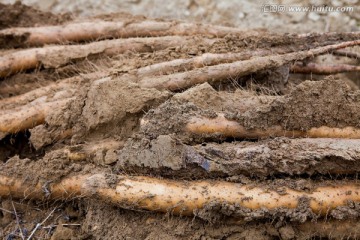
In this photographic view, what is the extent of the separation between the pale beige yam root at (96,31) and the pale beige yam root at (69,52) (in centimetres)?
15

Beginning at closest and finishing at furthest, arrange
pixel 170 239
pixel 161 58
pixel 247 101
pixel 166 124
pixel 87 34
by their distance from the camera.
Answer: pixel 170 239 < pixel 166 124 < pixel 247 101 < pixel 161 58 < pixel 87 34

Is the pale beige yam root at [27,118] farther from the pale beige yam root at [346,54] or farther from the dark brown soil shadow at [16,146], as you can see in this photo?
the pale beige yam root at [346,54]

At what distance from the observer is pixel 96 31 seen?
3.05 meters

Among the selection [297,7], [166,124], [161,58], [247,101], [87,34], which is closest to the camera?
[166,124]

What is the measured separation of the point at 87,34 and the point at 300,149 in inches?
68.4

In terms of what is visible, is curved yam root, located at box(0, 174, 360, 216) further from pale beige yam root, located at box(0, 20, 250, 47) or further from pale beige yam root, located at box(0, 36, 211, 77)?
pale beige yam root, located at box(0, 20, 250, 47)

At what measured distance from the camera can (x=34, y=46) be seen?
3.08 meters

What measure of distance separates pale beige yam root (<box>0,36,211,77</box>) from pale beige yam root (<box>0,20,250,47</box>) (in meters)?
0.15

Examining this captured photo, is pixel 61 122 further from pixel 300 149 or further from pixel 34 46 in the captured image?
pixel 300 149

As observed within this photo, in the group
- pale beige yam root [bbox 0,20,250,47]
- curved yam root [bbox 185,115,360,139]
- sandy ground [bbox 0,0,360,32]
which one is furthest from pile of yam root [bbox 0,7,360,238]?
sandy ground [bbox 0,0,360,32]

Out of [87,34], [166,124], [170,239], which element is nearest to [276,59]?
[166,124]

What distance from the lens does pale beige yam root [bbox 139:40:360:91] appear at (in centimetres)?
239

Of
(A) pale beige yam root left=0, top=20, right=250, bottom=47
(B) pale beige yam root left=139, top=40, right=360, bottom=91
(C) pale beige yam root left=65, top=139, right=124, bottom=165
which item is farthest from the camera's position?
(A) pale beige yam root left=0, top=20, right=250, bottom=47

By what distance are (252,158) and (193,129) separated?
1.00ft
